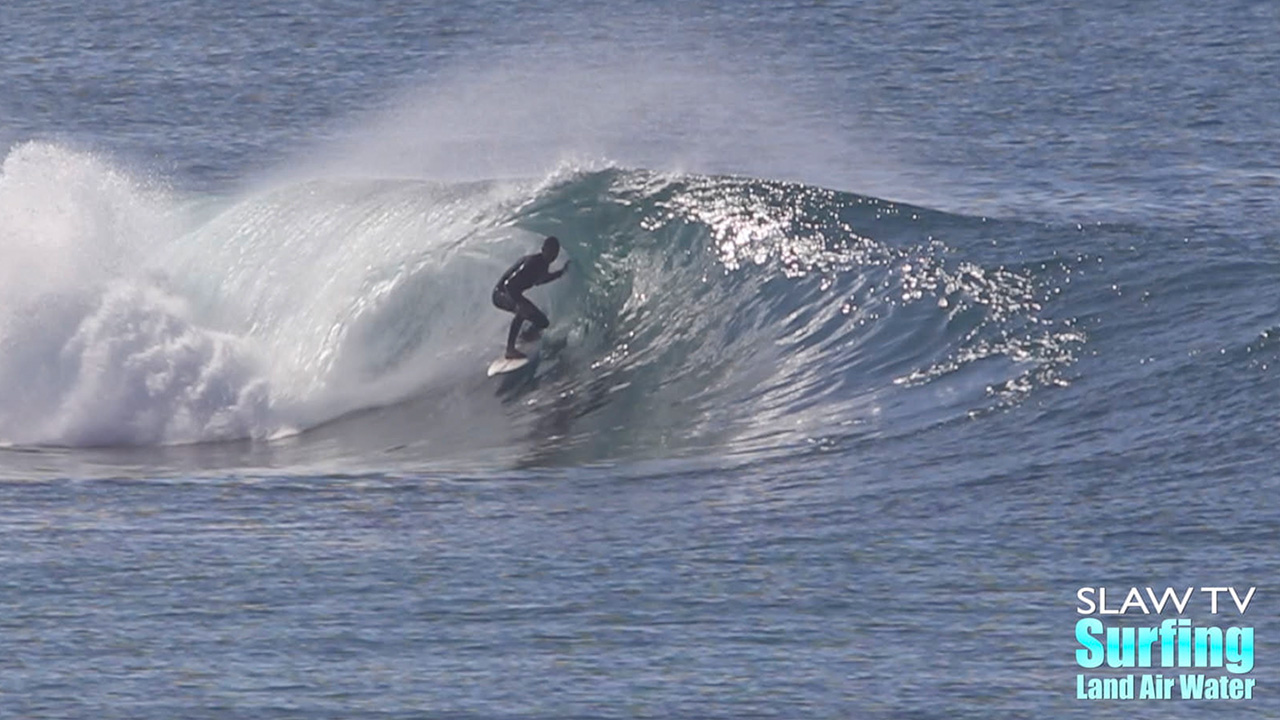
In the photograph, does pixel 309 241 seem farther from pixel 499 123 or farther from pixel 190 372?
pixel 499 123

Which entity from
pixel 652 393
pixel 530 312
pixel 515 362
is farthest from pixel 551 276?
pixel 652 393

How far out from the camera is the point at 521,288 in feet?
64.5

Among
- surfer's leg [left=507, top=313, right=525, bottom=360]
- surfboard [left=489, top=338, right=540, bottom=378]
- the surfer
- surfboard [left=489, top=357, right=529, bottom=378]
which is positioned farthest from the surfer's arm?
surfboard [left=489, top=357, right=529, bottom=378]

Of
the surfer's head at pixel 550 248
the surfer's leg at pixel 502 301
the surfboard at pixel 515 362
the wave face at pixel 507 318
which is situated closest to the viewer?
the wave face at pixel 507 318

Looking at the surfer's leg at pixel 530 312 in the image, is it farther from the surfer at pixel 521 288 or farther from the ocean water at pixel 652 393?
the ocean water at pixel 652 393

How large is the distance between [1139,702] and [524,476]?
570 centimetres

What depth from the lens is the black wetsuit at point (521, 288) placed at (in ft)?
64.1

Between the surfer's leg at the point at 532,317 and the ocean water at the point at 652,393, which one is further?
the surfer's leg at the point at 532,317

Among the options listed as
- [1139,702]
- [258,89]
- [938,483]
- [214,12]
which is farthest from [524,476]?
[214,12]

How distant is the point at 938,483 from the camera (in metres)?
15.4

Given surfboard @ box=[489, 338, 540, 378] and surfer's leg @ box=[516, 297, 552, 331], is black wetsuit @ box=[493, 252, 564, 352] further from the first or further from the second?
surfboard @ box=[489, 338, 540, 378]

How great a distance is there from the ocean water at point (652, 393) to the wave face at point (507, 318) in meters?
0.05

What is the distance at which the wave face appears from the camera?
59.7ft

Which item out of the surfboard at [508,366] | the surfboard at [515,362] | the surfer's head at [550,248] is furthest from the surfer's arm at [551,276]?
the surfboard at [508,366]
